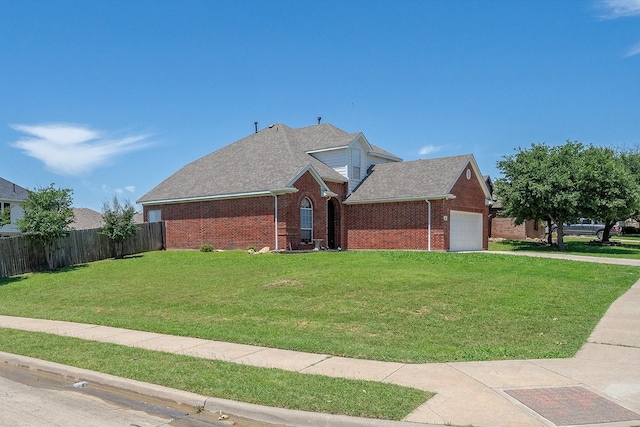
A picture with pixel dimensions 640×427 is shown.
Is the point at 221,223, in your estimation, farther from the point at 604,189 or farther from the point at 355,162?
the point at 604,189

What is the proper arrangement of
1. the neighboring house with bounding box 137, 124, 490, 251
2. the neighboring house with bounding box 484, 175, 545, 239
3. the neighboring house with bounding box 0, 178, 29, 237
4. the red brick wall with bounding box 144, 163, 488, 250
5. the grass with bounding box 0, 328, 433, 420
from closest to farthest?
the grass with bounding box 0, 328, 433, 420, the red brick wall with bounding box 144, 163, 488, 250, the neighboring house with bounding box 137, 124, 490, 251, the neighboring house with bounding box 484, 175, 545, 239, the neighboring house with bounding box 0, 178, 29, 237

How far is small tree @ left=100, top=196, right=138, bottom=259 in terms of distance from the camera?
81.9 ft

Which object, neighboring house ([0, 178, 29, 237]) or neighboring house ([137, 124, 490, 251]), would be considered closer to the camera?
neighboring house ([137, 124, 490, 251])

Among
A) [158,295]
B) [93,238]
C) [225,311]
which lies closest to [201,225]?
[93,238]

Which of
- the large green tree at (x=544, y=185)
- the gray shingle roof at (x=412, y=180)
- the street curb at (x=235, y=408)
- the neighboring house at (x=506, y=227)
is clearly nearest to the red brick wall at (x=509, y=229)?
the neighboring house at (x=506, y=227)

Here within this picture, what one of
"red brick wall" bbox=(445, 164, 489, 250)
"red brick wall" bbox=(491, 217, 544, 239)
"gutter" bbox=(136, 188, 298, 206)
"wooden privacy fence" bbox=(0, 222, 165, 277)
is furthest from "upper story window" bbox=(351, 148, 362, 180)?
"red brick wall" bbox=(491, 217, 544, 239)

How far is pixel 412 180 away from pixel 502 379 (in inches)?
837

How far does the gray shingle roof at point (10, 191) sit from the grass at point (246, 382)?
40.6m

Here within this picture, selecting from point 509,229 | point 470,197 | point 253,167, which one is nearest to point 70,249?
point 253,167

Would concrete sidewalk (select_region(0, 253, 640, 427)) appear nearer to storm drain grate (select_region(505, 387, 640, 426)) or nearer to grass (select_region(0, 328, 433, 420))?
storm drain grate (select_region(505, 387, 640, 426))

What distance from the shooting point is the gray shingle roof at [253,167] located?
25516 millimetres

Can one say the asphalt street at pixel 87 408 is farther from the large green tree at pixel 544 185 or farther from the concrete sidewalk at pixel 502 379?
the large green tree at pixel 544 185

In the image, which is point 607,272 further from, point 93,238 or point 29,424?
point 93,238

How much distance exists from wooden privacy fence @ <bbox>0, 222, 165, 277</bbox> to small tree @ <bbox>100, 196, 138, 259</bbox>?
2.10 feet
